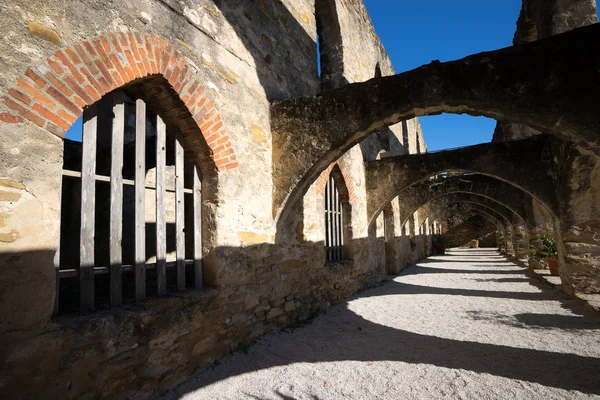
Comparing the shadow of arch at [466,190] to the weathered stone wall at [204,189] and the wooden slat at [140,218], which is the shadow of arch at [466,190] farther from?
the wooden slat at [140,218]

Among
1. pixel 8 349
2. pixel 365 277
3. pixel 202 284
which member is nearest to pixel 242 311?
pixel 202 284

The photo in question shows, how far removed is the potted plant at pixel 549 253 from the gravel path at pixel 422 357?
2727 millimetres

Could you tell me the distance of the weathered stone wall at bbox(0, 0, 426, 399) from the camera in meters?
1.95

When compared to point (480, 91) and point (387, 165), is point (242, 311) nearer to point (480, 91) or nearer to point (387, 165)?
point (480, 91)

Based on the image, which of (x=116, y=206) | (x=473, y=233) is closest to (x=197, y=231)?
(x=116, y=206)

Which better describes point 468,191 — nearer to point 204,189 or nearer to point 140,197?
point 204,189

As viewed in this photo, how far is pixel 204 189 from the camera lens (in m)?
3.45

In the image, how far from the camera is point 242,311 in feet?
11.7

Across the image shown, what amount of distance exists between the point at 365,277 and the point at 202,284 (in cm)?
472

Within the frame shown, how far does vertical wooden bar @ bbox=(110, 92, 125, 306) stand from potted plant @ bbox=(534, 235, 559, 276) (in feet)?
30.5

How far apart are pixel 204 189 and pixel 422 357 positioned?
2800mm

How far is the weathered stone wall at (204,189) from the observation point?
1.95 metres

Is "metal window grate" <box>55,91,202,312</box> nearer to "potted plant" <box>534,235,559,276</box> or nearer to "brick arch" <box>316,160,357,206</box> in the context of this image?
"brick arch" <box>316,160,357,206</box>

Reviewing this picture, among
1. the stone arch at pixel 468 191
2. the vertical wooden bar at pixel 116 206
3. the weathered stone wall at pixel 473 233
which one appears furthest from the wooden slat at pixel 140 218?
the weathered stone wall at pixel 473 233
